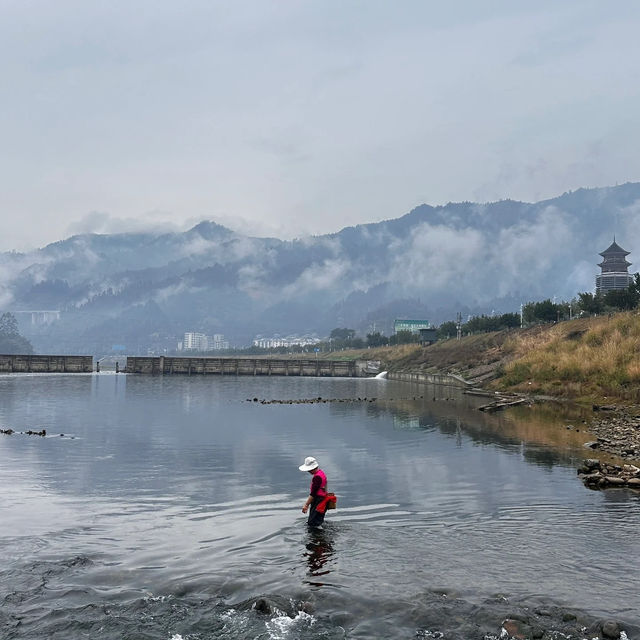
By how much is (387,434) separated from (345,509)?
23.6m

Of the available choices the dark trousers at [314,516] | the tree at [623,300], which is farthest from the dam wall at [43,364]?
the dark trousers at [314,516]

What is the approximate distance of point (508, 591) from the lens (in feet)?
50.8

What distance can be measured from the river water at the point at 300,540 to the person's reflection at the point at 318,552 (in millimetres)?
82

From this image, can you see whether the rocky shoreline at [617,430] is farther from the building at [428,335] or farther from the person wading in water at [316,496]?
the building at [428,335]

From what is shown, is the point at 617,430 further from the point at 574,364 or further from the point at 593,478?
the point at 574,364

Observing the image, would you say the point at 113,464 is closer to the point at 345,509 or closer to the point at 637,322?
the point at 345,509

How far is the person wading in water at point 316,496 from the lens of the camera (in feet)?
67.2

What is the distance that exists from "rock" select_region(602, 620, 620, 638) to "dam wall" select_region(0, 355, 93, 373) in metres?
155

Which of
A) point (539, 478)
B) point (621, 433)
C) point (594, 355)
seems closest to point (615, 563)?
point (539, 478)

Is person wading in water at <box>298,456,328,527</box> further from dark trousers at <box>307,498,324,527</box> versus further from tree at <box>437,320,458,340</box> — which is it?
tree at <box>437,320,458,340</box>

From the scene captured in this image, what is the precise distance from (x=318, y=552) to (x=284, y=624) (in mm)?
4909

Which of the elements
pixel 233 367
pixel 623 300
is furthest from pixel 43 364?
pixel 623 300

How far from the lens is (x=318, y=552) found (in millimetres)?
18828

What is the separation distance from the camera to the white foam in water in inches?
535
